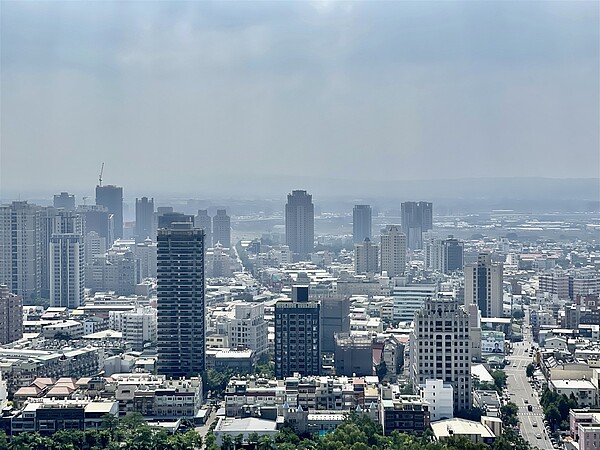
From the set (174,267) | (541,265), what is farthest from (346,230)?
(174,267)

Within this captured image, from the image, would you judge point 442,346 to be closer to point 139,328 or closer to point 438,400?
point 438,400

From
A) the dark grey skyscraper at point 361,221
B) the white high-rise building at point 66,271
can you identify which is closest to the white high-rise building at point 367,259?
the white high-rise building at point 66,271

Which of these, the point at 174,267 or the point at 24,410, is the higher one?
the point at 174,267

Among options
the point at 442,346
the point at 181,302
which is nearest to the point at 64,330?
the point at 181,302

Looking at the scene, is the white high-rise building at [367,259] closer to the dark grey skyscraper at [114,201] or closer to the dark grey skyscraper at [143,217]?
the dark grey skyscraper at [143,217]

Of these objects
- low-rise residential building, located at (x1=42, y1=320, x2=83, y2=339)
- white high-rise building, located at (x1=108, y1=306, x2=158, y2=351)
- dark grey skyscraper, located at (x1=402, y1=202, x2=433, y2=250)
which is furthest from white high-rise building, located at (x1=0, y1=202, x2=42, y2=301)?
dark grey skyscraper, located at (x1=402, y1=202, x2=433, y2=250)

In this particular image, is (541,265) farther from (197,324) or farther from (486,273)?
(197,324)
